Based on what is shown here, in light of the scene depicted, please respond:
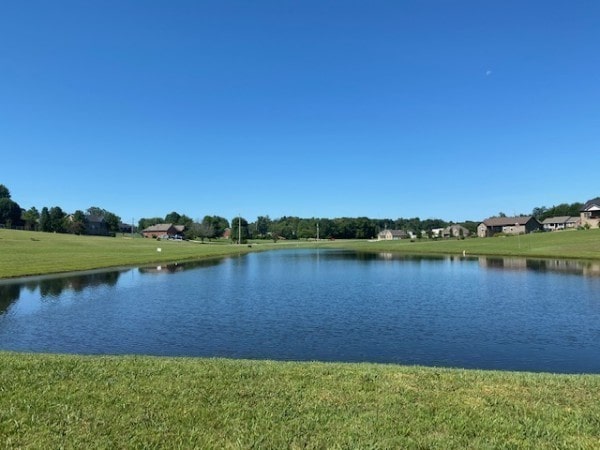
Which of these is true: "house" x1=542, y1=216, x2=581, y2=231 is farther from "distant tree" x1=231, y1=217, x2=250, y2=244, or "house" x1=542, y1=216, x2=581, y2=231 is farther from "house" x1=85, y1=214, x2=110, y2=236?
"house" x1=85, y1=214, x2=110, y2=236

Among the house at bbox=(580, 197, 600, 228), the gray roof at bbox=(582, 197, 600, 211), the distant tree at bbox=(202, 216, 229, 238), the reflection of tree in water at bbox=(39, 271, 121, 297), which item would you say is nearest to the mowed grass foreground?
the reflection of tree in water at bbox=(39, 271, 121, 297)

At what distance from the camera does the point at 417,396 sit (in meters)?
6.89

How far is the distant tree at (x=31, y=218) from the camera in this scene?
134m

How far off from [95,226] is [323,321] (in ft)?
454

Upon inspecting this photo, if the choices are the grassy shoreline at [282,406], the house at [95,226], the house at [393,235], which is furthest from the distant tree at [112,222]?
the grassy shoreline at [282,406]

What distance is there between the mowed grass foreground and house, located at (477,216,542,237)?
138m

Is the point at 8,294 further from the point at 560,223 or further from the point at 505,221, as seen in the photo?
the point at 560,223

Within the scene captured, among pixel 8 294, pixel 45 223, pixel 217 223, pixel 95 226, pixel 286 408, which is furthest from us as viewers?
pixel 217 223

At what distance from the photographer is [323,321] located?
18312mm

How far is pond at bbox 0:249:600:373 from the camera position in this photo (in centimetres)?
1358

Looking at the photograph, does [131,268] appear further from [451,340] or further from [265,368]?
[265,368]

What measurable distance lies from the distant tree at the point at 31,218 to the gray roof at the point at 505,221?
130m

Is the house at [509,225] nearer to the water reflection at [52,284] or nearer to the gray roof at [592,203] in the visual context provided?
the gray roof at [592,203]

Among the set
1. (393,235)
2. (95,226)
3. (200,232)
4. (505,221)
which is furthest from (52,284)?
(393,235)
